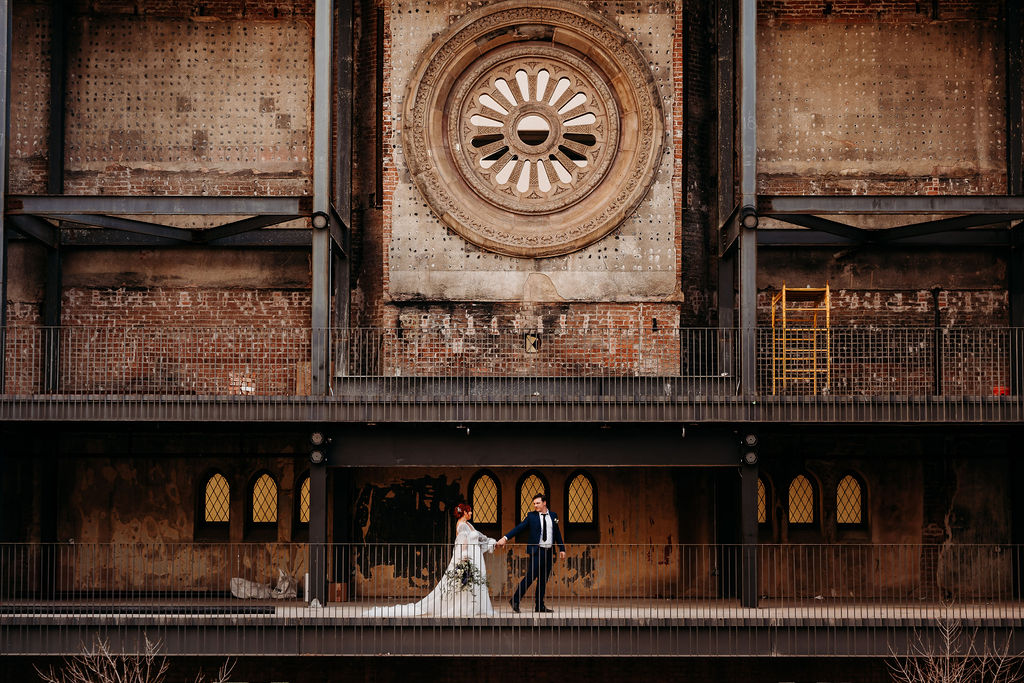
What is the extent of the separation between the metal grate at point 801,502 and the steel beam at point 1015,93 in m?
6.58

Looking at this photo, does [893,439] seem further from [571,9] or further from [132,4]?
[132,4]

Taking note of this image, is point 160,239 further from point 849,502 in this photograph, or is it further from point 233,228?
point 849,502

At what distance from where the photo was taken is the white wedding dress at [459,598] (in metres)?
15.6

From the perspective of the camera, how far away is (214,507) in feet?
66.9

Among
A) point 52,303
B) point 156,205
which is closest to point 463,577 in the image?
point 156,205

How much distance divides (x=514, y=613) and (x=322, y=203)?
22.8 feet

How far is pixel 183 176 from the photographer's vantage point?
20969 millimetres

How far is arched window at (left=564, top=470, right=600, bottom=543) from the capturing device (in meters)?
20.0

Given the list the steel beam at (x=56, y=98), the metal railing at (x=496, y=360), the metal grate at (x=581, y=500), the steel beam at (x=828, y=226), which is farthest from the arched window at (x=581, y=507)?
the steel beam at (x=56, y=98)

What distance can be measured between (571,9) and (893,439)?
957 cm

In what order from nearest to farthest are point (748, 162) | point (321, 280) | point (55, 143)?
point (321, 280) < point (748, 162) < point (55, 143)

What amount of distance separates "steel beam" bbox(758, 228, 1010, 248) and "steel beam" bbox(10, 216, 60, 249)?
1262 centimetres

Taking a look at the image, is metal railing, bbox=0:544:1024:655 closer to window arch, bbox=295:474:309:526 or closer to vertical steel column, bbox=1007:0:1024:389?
window arch, bbox=295:474:309:526

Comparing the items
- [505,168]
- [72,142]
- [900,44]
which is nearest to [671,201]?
[505,168]
